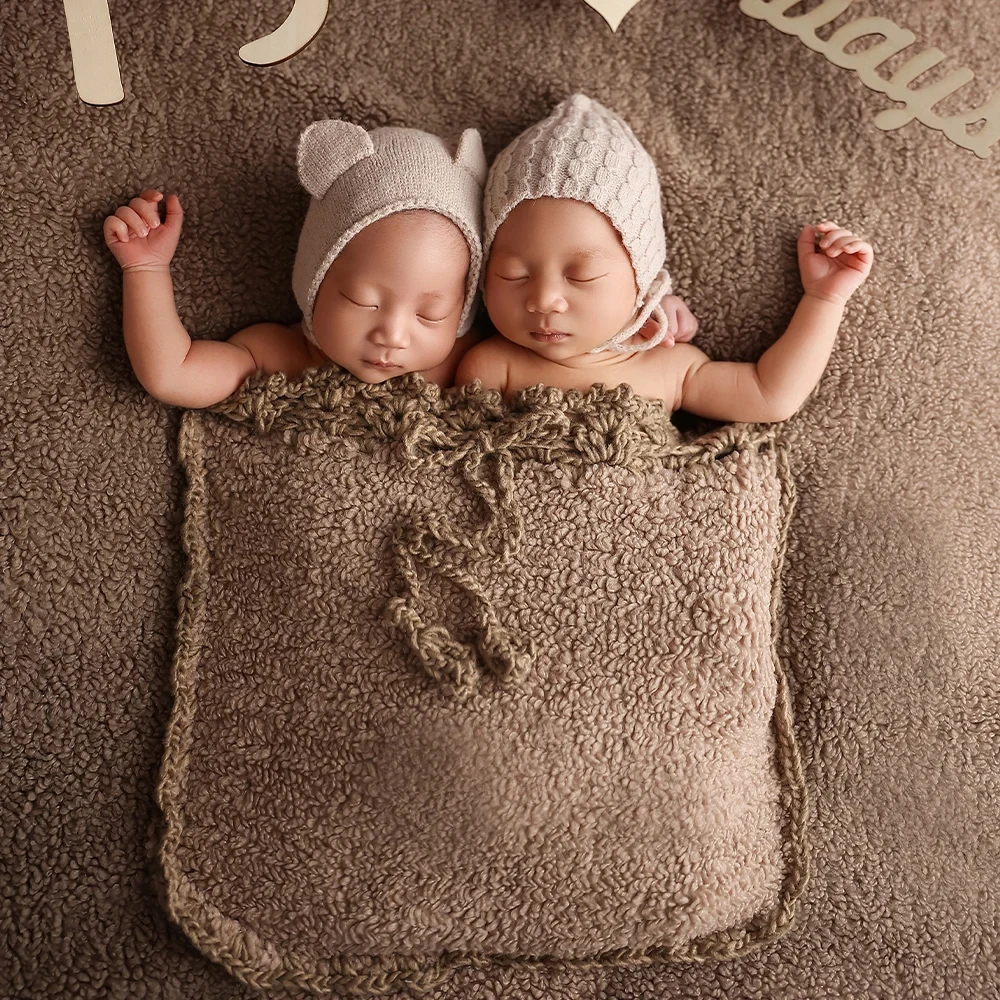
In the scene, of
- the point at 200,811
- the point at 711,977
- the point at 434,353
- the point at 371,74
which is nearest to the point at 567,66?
the point at 371,74

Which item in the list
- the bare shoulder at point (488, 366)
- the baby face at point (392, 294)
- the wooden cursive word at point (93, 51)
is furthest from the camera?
the bare shoulder at point (488, 366)

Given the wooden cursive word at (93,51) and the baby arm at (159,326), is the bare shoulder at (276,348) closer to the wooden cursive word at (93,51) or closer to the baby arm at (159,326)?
the baby arm at (159,326)

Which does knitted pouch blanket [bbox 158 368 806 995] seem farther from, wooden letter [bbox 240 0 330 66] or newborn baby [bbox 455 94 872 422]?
wooden letter [bbox 240 0 330 66]

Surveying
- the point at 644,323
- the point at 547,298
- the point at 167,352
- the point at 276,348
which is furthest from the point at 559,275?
the point at 167,352

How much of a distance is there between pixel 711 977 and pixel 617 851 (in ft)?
0.68

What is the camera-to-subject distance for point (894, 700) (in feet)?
3.84

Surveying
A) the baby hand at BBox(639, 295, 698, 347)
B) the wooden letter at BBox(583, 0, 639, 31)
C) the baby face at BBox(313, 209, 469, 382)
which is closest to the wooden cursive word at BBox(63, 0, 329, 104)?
the baby face at BBox(313, 209, 469, 382)

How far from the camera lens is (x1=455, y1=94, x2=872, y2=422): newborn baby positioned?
43.4 inches

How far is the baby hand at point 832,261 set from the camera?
46.6 inches

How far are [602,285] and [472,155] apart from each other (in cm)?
24

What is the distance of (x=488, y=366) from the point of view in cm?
119

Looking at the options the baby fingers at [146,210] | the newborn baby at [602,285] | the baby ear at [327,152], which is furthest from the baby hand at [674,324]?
the baby fingers at [146,210]

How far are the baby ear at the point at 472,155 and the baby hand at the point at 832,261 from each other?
1.39 feet

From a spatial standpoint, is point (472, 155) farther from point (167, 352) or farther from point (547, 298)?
point (167, 352)
